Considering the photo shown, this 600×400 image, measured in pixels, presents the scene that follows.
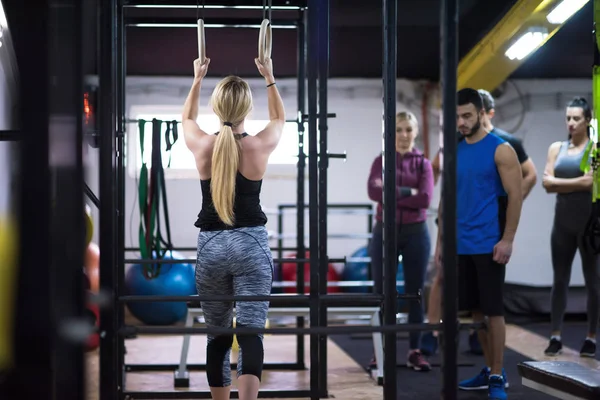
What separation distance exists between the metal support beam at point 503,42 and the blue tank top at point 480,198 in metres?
2.05

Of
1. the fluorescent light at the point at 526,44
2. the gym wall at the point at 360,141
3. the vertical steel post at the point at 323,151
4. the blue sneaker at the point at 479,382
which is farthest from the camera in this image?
the gym wall at the point at 360,141

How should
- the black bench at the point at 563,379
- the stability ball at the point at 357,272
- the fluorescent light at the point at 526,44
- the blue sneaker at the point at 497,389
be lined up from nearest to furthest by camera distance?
the black bench at the point at 563,379, the blue sneaker at the point at 497,389, the fluorescent light at the point at 526,44, the stability ball at the point at 357,272

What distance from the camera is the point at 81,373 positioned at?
1.72m

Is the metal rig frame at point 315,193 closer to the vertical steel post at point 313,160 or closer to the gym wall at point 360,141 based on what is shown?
the vertical steel post at point 313,160

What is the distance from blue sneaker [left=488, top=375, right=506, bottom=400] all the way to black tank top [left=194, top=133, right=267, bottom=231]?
154 cm

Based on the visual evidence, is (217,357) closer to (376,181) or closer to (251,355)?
(251,355)

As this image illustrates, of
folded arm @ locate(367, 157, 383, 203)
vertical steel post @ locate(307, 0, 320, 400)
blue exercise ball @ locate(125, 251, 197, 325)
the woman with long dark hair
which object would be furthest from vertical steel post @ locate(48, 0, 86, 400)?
blue exercise ball @ locate(125, 251, 197, 325)

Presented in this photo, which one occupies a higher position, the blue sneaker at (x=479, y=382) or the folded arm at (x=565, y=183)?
the folded arm at (x=565, y=183)

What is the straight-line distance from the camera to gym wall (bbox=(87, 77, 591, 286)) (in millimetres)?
8562

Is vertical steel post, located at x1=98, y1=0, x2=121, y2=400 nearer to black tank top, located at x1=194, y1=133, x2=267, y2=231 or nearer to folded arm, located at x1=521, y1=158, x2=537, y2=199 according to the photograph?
black tank top, located at x1=194, y1=133, x2=267, y2=231

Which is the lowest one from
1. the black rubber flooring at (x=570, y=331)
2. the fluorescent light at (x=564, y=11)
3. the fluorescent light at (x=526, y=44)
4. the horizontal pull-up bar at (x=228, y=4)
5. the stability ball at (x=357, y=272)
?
the black rubber flooring at (x=570, y=331)

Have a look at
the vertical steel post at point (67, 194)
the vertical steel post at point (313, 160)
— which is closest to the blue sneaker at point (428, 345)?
the vertical steel post at point (313, 160)

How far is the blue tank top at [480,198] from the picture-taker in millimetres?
3826

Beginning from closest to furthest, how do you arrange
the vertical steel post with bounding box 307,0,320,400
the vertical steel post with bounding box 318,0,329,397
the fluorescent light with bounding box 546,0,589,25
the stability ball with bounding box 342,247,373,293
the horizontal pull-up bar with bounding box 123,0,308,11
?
the vertical steel post with bounding box 307,0,320,400 < the vertical steel post with bounding box 318,0,329,397 < the horizontal pull-up bar with bounding box 123,0,308,11 < the fluorescent light with bounding box 546,0,589,25 < the stability ball with bounding box 342,247,373,293
